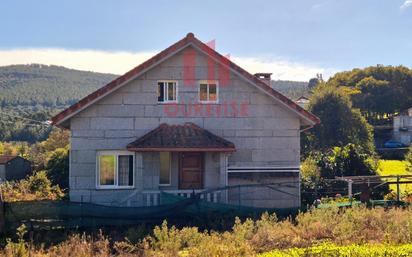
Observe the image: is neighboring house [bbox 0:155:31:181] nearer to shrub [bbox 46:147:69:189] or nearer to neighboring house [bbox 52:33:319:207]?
shrub [bbox 46:147:69:189]

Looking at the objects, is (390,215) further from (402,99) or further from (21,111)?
(21,111)

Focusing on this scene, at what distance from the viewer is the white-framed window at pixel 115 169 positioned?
18.0 m

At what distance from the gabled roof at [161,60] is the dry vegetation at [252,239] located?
20.1ft

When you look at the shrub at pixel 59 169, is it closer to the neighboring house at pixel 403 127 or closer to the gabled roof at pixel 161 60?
the gabled roof at pixel 161 60

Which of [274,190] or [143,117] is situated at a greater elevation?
[143,117]

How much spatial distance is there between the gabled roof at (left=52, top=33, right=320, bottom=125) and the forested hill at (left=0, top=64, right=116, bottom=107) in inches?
3822

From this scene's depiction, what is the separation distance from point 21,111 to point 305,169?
93458 millimetres

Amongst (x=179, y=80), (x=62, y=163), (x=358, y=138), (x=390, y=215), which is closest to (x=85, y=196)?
(x=179, y=80)

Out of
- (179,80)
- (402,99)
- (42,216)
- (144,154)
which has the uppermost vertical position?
(402,99)

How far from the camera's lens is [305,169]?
27.8 m

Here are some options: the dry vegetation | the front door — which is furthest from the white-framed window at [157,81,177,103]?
the dry vegetation

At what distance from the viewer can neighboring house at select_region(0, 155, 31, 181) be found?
4262cm

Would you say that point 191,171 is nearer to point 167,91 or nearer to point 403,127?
point 167,91

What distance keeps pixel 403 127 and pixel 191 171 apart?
69.4m
